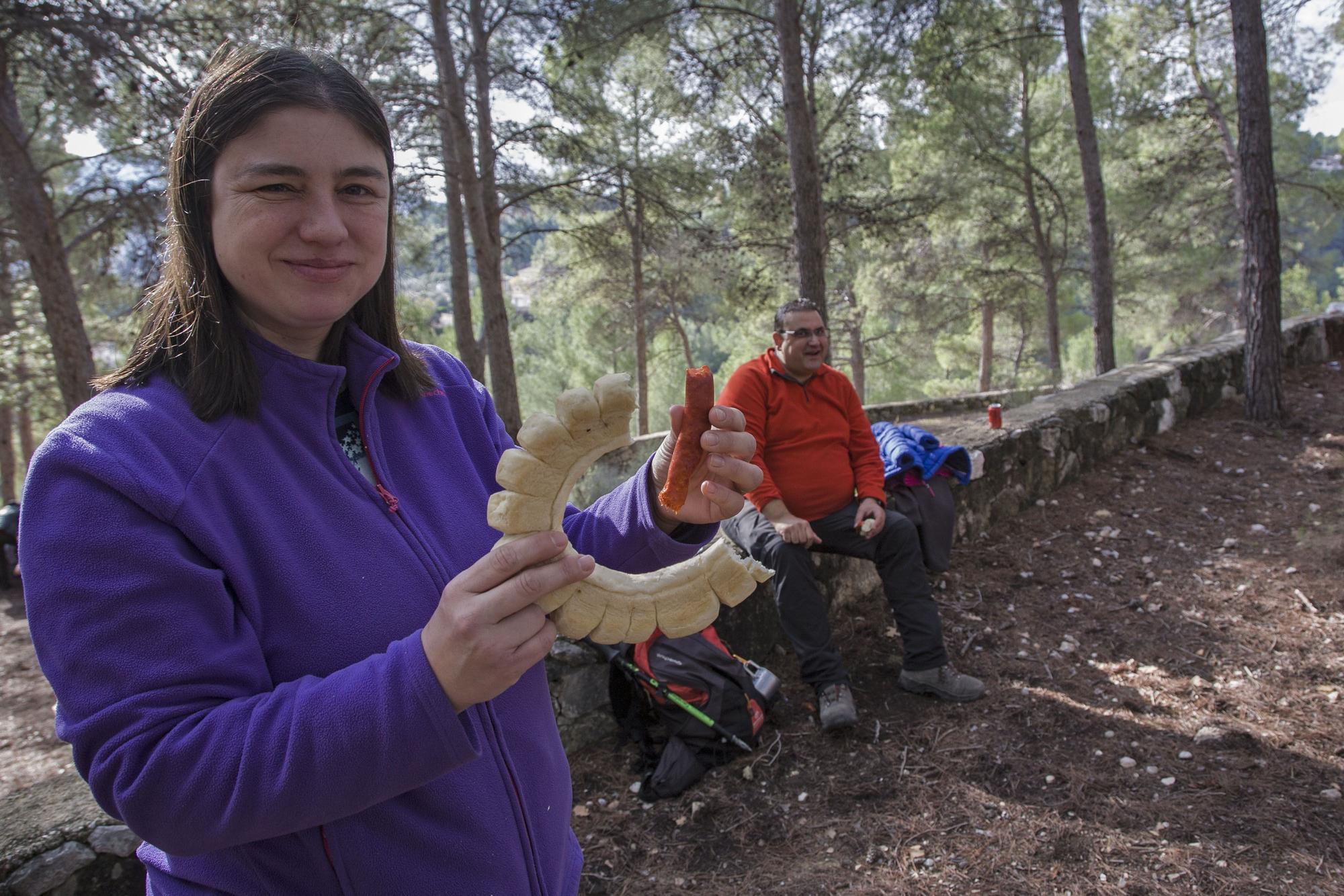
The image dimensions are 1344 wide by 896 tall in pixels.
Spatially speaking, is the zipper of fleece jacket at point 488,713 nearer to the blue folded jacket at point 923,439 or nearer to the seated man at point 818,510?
the seated man at point 818,510

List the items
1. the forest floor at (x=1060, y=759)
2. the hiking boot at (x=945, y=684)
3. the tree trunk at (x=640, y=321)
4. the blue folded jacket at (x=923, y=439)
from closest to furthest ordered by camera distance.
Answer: the forest floor at (x=1060, y=759) → the hiking boot at (x=945, y=684) → the blue folded jacket at (x=923, y=439) → the tree trunk at (x=640, y=321)

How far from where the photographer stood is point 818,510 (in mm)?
3766

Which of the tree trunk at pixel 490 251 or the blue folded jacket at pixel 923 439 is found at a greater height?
the tree trunk at pixel 490 251

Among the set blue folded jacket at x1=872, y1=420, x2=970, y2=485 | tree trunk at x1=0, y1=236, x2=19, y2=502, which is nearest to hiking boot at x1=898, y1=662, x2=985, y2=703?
blue folded jacket at x1=872, y1=420, x2=970, y2=485

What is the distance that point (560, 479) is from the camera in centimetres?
107

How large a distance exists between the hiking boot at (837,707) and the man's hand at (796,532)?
0.60 meters

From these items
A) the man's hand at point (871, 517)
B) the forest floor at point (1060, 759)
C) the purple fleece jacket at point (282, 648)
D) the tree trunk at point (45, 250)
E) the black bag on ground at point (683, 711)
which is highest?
the tree trunk at point (45, 250)

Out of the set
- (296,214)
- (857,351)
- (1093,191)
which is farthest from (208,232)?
(857,351)

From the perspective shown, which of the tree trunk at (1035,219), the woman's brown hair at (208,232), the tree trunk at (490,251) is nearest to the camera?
the woman's brown hair at (208,232)

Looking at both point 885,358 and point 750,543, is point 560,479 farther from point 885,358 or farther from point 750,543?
point 885,358

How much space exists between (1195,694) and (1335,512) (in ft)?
9.44

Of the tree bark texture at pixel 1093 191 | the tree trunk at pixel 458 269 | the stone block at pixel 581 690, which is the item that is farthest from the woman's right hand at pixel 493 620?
the tree bark texture at pixel 1093 191

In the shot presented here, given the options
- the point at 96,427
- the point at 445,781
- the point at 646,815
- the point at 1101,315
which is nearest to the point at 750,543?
the point at 646,815

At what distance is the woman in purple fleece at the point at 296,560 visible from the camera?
2.65 feet
